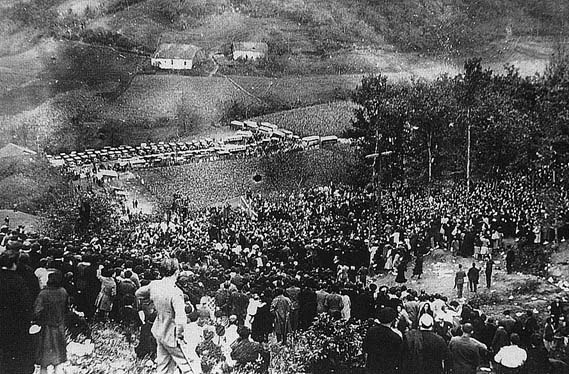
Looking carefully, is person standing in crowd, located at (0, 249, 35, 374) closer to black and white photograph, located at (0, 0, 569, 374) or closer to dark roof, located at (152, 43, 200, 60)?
black and white photograph, located at (0, 0, 569, 374)

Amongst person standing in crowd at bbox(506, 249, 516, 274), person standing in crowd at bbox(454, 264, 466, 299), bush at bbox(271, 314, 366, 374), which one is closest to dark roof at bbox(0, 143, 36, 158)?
bush at bbox(271, 314, 366, 374)

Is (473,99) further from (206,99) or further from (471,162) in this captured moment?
(206,99)

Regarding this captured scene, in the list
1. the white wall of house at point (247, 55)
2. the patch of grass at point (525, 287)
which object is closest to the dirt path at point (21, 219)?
the white wall of house at point (247, 55)

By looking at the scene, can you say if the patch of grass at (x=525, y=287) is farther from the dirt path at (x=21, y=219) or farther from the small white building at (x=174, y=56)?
the dirt path at (x=21, y=219)

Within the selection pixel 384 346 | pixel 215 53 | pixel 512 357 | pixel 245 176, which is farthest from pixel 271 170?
pixel 512 357

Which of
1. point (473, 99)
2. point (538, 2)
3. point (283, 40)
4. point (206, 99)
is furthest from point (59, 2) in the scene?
point (538, 2)
